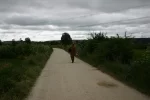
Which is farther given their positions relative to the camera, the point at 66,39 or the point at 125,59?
the point at 66,39

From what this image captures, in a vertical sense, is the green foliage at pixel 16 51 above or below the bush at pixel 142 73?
below

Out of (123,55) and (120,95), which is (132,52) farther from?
(120,95)

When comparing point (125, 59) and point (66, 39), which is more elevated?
point (125, 59)

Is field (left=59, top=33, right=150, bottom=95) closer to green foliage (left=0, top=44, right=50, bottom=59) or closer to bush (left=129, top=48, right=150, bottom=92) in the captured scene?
bush (left=129, top=48, right=150, bottom=92)

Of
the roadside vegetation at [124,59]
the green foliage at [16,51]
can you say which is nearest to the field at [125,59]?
the roadside vegetation at [124,59]

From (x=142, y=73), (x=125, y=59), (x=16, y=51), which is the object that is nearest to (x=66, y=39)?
(x=16, y=51)

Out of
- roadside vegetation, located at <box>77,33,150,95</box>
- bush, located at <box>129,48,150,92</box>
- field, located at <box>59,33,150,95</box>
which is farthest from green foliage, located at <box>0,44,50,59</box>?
bush, located at <box>129,48,150,92</box>

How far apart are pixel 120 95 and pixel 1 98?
398 cm

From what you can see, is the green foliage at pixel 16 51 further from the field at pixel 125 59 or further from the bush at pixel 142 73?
the bush at pixel 142 73

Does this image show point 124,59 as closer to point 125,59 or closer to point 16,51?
point 125,59

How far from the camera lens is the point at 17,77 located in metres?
13.3

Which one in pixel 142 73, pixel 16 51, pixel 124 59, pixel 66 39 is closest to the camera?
pixel 142 73

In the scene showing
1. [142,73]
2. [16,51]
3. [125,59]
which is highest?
[142,73]

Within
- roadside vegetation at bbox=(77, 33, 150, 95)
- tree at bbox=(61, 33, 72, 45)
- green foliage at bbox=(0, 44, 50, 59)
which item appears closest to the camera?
roadside vegetation at bbox=(77, 33, 150, 95)
